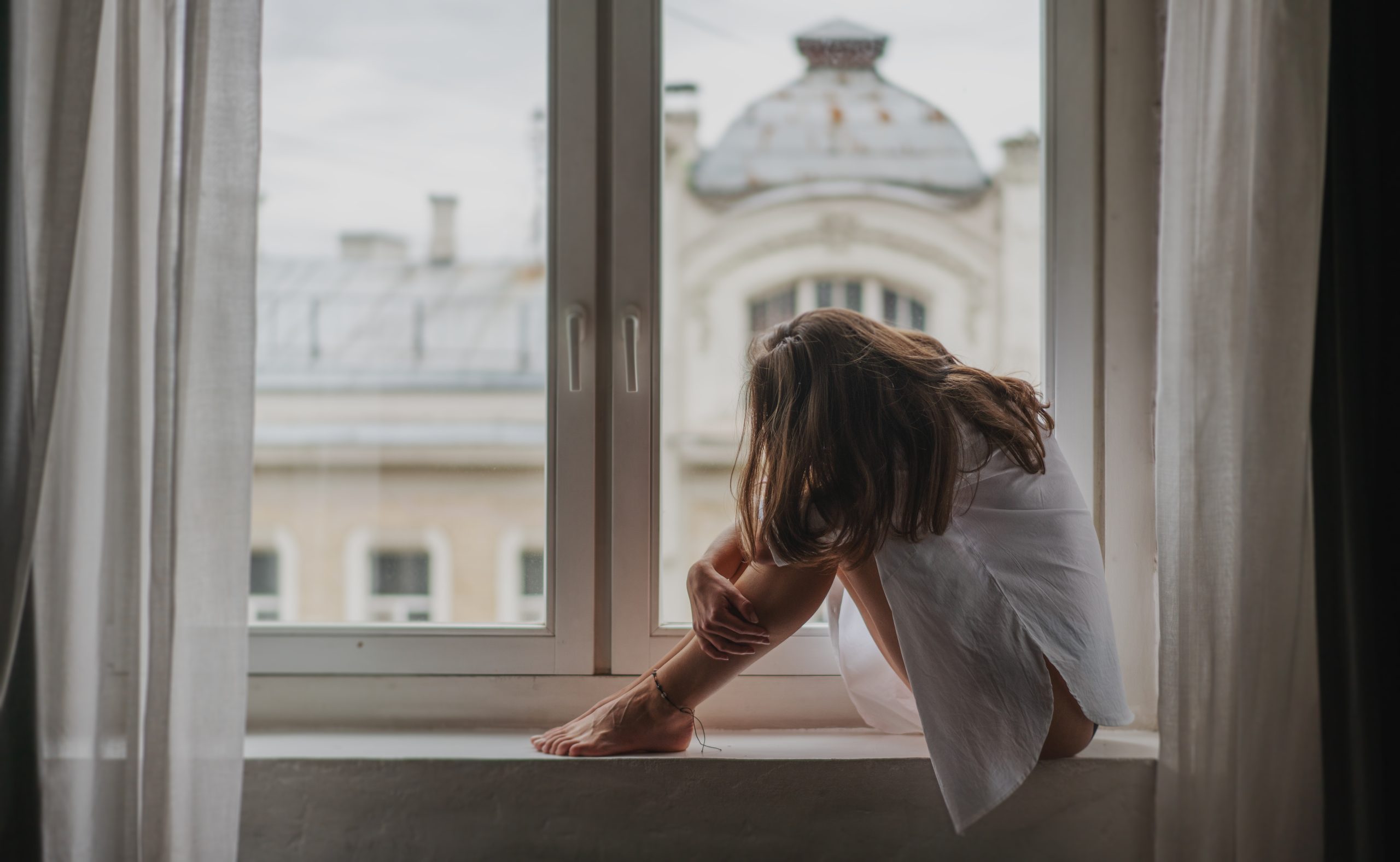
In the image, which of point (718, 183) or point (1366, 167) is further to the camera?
point (718, 183)

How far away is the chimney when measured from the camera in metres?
1.34

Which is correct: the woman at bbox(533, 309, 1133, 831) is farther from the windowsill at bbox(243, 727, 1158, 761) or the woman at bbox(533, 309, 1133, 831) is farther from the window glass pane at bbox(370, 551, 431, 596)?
the window glass pane at bbox(370, 551, 431, 596)

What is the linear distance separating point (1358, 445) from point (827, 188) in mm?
779

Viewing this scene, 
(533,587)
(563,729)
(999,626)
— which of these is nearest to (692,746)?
(563,729)

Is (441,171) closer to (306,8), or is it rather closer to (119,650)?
(306,8)

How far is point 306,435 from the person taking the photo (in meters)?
1.35

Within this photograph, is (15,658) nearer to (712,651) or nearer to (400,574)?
(400,574)

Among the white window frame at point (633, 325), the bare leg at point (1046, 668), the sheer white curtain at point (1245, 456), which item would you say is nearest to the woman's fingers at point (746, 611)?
the bare leg at point (1046, 668)

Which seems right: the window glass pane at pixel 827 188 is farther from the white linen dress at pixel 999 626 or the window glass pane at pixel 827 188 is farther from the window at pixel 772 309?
the white linen dress at pixel 999 626

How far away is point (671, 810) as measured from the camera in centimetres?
110

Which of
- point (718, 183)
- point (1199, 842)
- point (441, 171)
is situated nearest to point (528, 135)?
point (441, 171)

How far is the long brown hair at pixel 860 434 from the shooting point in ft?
3.39

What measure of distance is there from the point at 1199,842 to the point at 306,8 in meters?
1.73

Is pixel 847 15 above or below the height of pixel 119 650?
above
